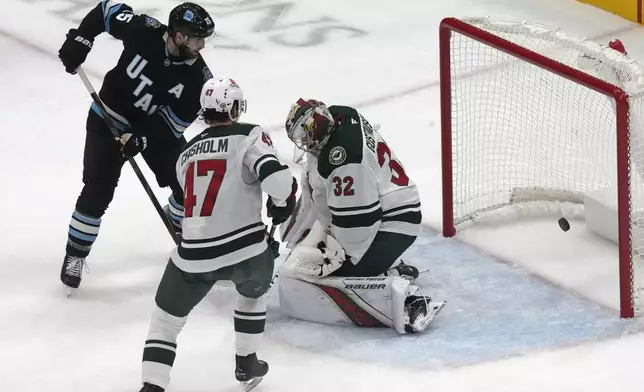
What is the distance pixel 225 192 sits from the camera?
3.38m

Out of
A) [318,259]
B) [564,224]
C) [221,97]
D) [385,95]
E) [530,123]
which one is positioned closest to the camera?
[221,97]

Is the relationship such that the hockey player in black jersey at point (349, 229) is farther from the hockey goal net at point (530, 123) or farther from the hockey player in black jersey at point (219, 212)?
the hockey goal net at point (530, 123)

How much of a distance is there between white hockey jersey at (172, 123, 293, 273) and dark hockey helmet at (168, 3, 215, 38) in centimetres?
57

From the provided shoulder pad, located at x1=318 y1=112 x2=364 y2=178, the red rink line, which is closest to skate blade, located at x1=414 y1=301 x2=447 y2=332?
shoulder pad, located at x1=318 y1=112 x2=364 y2=178

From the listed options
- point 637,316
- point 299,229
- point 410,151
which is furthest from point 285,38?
point 637,316

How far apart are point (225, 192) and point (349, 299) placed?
27.9 inches

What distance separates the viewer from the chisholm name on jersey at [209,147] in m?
3.37

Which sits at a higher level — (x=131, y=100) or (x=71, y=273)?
(x=131, y=100)

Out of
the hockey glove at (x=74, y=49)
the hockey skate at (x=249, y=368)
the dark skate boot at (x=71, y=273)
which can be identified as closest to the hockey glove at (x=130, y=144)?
the hockey glove at (x=74, y=49)

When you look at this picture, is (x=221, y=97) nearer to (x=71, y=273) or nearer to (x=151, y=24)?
(x=151, y=24)

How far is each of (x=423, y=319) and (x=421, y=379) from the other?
28 cm

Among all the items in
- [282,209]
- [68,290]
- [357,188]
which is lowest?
[68,290]

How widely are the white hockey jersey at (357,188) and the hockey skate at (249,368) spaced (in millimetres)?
Result: 514

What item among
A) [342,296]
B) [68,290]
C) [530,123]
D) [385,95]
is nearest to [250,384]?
[342,296]
